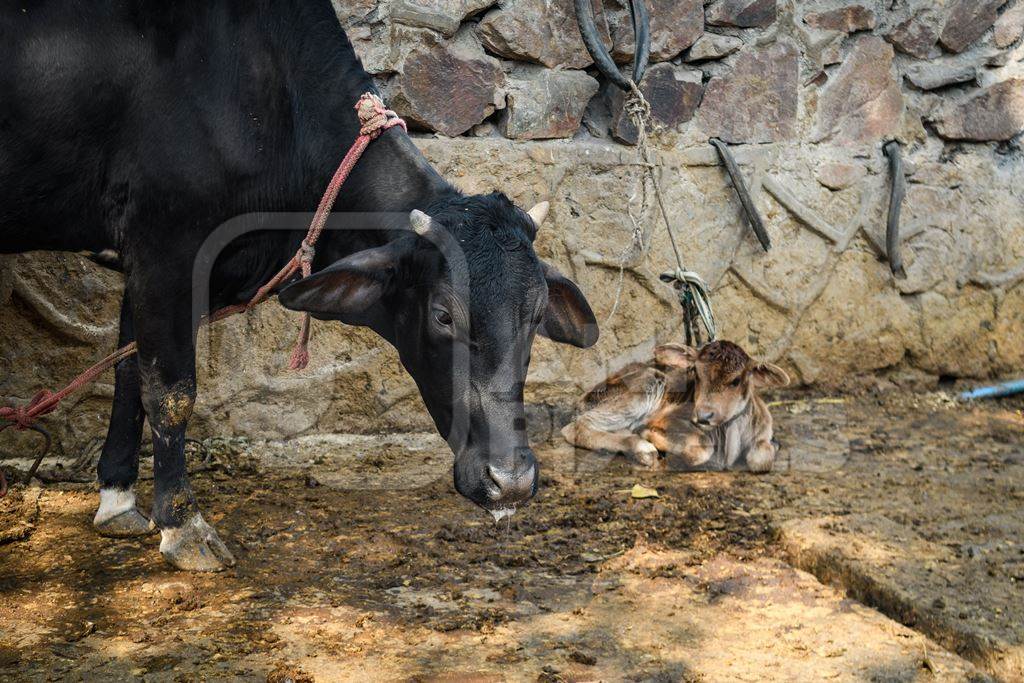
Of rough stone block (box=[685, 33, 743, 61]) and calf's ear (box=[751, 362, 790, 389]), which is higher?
rough stone block (box=[685, 33, 743, 61])

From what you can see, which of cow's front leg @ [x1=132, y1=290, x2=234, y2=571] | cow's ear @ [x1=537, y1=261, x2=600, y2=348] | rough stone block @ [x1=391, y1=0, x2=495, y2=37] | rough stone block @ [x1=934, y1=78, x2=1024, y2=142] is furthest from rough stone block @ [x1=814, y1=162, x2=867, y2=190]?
cow's front leg @ [x1=132, y1=290, x2=234, y2=571]

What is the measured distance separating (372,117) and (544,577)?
1.55m

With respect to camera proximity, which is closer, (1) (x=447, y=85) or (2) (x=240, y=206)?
(2) (x=240, y=206)

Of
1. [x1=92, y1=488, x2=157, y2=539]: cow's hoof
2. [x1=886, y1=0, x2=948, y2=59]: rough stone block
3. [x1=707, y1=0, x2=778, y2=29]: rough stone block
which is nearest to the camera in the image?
[x1=92, y1=488, x2=157, y2=539]: cow's hoof

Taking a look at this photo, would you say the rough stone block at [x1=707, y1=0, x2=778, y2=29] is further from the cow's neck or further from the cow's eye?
the cow's eye

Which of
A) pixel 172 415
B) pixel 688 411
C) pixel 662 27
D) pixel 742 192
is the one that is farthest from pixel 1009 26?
pixel 172 415

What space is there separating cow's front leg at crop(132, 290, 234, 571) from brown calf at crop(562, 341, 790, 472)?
1.86 meters

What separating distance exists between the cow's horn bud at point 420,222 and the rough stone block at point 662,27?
91.6 inches

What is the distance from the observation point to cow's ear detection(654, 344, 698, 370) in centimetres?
458

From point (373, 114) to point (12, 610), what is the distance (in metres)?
1.81

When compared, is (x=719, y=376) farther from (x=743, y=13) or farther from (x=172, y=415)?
(x=172, y=415)

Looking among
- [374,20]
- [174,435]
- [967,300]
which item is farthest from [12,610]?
[967,300]

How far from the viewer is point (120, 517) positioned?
11.8ft

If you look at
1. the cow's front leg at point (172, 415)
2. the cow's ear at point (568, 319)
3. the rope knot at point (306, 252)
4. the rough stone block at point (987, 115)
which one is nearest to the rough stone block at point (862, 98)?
the rough stone block at point (987, 115)
